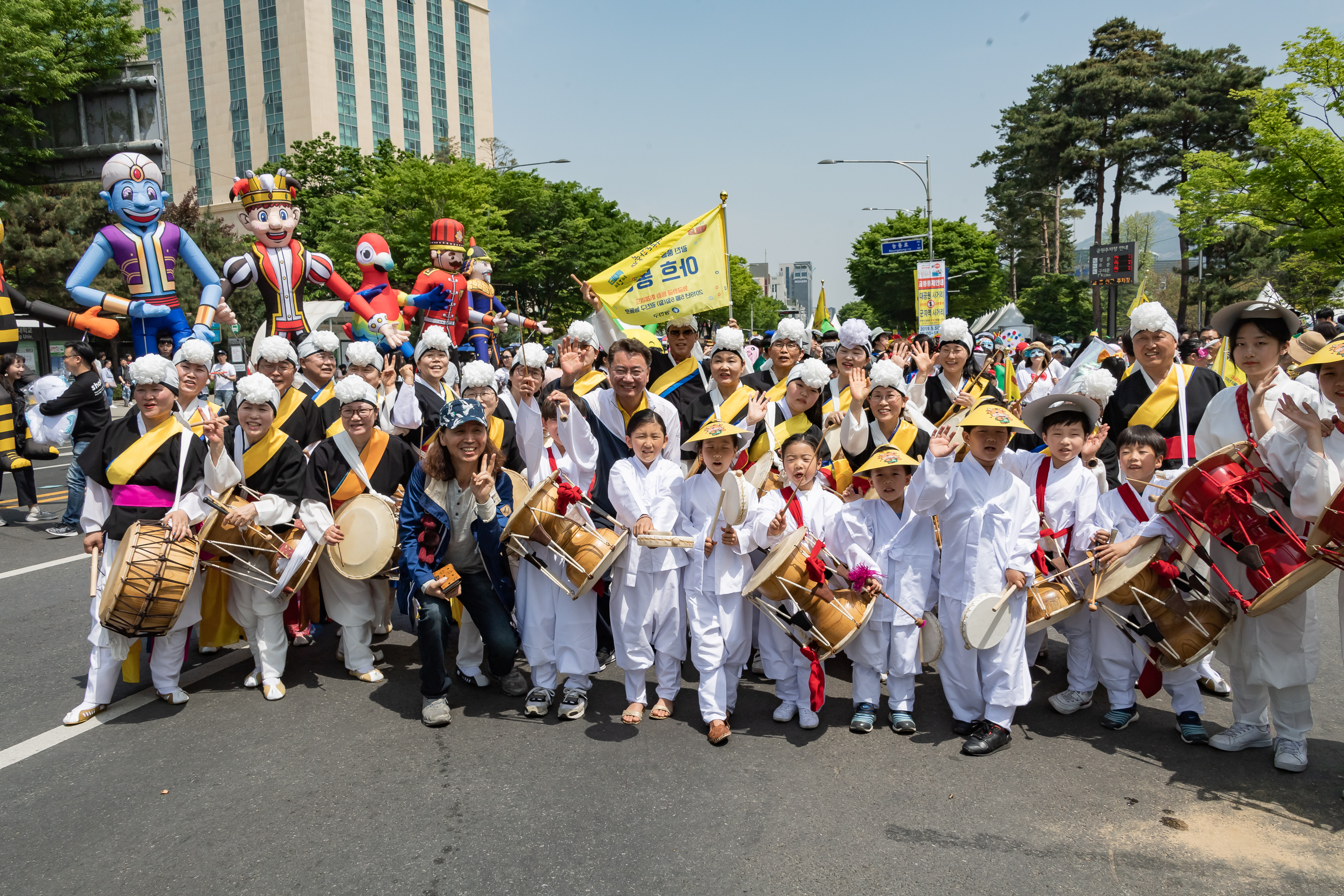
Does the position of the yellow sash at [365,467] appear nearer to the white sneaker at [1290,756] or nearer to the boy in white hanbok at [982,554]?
the boy in white hanbok at [982,554]

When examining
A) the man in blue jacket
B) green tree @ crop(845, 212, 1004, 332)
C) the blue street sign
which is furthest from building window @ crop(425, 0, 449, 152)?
the man in blue jacket

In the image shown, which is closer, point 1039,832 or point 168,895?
point 168,895

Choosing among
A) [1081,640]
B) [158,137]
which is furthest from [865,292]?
[1081,640]

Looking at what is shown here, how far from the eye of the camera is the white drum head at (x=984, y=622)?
13.0 feet

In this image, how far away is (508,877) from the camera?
315cm

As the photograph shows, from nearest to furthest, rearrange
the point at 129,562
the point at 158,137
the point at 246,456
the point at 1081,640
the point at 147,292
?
the point at 129,562 < the point at 1081,640 < the point at 246,456 < the point at 147,292 < the point at 158,137

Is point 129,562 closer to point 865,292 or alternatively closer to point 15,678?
point 15,678

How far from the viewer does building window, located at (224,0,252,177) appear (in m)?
63.3

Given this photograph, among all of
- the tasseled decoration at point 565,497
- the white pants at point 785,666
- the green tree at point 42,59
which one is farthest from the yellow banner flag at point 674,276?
the green tree at point 42,59

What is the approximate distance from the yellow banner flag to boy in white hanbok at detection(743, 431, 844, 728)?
6.50 feet

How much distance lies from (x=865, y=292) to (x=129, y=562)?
61.0 m

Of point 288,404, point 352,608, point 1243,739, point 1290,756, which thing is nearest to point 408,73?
point 288,404

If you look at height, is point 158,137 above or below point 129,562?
above

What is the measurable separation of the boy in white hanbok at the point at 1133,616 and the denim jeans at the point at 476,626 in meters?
3.17
